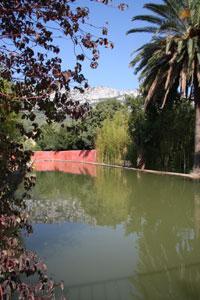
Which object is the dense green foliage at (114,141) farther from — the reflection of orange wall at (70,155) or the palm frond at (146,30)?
the palm frond at (146,30)

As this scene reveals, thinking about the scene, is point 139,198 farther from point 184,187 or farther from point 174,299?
point 174,299

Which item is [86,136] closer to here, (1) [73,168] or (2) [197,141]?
(1) [73,168]

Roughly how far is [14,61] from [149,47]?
738 inches

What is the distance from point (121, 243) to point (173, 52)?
13.9m

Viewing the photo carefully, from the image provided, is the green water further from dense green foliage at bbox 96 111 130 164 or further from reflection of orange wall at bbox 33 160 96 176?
dense green foliage at bbox 96 111 130 164

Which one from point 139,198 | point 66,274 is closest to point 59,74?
point 66,274

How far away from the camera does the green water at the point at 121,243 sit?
18.1 ft

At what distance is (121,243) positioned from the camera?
8016mm

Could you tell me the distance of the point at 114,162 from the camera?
Answer: 34.8m

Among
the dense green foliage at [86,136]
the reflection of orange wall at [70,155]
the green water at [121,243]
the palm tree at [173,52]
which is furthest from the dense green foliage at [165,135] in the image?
the dense green foliage at [86,136]

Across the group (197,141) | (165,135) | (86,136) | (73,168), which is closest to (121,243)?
(197,141)

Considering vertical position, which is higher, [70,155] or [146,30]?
[146,30]

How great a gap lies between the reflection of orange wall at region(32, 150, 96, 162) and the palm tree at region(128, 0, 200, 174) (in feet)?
62.1

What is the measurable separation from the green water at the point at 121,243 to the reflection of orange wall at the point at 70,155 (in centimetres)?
2575
